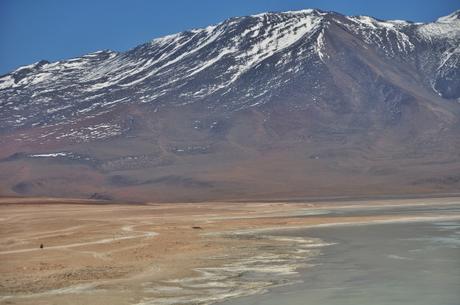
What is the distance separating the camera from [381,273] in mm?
25922

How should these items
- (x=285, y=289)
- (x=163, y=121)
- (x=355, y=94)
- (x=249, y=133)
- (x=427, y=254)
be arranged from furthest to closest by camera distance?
(x=355, y=94)
(x=163, y=121)
(x=249, y=133)
(x=427, y=254)
(x=285, y=289)

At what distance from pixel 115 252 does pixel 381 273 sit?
1190cm

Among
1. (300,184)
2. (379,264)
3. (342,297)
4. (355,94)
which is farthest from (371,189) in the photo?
(342,297)

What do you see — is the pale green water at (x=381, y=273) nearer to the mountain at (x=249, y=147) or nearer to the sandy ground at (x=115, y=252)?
the sandy ground at (x=115, y=252)

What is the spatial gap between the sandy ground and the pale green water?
3.14 meters

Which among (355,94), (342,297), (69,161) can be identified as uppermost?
(355,94)

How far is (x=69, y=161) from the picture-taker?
158250 millimetres

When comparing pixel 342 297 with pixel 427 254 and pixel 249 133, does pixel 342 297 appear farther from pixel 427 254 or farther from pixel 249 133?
pixel 249 133

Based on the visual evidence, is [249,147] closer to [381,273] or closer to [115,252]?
[115,252]

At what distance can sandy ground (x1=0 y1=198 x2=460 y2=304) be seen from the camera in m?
23.3

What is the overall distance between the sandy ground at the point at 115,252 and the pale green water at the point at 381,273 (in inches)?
123

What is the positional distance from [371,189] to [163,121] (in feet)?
228

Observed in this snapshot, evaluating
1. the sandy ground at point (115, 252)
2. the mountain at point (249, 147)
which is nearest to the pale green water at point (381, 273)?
the sandy ground at point (115, 252)

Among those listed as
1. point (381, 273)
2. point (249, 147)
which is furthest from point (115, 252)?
point (249, 147)
